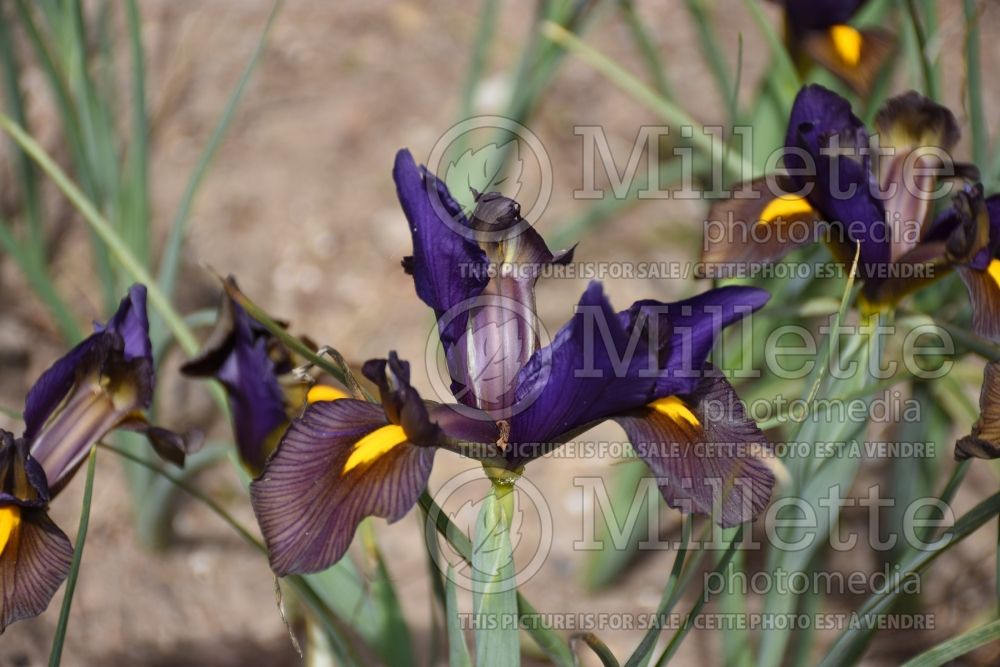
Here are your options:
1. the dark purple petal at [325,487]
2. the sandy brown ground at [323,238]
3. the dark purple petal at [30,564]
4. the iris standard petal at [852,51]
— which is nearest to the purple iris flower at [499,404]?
the dark purple petal at [325,487]

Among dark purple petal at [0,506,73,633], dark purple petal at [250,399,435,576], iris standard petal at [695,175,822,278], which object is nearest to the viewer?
dark purple petal at [250,399,435,576]

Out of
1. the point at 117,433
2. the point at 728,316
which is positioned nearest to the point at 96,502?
the point at 117,433

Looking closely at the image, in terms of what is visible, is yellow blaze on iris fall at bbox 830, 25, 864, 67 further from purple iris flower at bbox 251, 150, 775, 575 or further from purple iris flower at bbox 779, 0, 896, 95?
purple iris flower at bbox 251, 150, 775, 575

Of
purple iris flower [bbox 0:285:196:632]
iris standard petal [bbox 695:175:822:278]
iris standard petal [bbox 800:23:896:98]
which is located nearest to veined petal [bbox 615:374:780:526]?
iris standard petal [bbox 695:175:822:278]

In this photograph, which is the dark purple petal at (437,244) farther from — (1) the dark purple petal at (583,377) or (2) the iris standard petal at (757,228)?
(2) the iris standard petal at (757,228)

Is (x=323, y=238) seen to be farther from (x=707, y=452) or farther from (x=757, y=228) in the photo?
(x=707, y=452)
